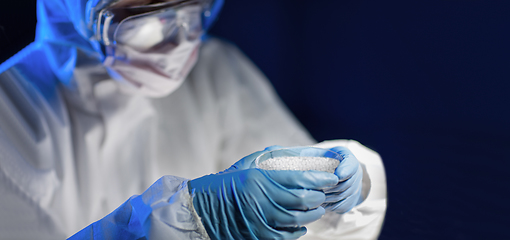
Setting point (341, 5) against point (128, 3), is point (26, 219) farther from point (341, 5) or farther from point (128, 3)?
point (341, 5)

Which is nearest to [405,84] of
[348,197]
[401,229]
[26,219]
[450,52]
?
[450,52]

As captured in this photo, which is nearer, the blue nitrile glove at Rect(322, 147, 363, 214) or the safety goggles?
the blue nitrile glove at Rect(322, 147, 363, 214)

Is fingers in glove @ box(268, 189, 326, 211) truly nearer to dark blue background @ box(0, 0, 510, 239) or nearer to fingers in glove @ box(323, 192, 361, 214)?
fingers in glove @ box(323, 192, 361, 214)

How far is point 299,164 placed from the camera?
71 centimetres

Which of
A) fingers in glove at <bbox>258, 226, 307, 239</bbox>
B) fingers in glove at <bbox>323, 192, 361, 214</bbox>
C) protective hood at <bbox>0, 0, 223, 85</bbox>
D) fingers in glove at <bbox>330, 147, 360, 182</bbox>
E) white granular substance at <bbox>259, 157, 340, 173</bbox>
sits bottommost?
fingers in glove at <bbox>323, 192, 361, 214</bbox>

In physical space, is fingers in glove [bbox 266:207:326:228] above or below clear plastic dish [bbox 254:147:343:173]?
below

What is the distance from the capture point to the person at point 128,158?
682mm

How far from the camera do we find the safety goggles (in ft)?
2.93

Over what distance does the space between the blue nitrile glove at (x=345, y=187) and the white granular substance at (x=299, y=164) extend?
0.09 feet

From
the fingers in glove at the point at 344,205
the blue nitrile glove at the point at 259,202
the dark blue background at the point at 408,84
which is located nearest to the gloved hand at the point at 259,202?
the blue nitrile glove at the point at 259,202

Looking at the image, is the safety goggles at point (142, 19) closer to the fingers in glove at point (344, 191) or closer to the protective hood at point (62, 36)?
the protective hood at point (62, 36)

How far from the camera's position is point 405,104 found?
160cm

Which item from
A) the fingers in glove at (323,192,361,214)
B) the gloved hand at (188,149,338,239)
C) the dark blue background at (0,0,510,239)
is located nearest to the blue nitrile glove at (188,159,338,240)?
the gloved hand at (188,149,338,239)

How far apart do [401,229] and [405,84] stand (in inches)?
33.5
